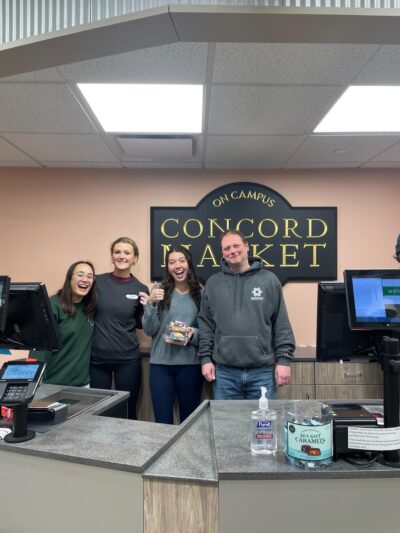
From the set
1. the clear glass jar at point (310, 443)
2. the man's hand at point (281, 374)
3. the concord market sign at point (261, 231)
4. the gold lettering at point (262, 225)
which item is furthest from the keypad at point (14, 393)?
the gold lettering at point (262, 225)

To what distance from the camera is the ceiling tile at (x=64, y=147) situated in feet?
8.82

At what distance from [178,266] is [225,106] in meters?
1.03

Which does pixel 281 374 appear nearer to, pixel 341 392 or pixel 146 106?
pixel 341 392

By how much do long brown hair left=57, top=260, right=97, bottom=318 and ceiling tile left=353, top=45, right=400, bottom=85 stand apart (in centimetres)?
192

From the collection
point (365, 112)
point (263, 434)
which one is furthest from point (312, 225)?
point (263, 434)

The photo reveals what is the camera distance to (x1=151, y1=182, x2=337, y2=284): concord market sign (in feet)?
11.5

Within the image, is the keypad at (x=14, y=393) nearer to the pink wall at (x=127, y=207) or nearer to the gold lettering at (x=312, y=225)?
the pink wall at (x=127, y=207)

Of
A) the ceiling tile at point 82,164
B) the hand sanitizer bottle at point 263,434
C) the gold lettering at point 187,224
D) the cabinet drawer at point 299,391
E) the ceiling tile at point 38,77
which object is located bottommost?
the cabinet drawer at point 299,391

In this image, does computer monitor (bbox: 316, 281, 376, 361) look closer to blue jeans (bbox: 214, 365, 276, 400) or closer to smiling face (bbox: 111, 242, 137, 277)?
blue jeans (bbox: 214, 365, 276, 400)

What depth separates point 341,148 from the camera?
293cm

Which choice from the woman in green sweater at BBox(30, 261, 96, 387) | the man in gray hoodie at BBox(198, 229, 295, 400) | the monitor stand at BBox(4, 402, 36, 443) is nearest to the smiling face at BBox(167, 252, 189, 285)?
the man in gray hoodie at BBox(198, 229, 295, 400)

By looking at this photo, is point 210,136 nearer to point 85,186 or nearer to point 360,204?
point 85,186

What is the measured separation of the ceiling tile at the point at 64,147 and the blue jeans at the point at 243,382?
71.2 inches

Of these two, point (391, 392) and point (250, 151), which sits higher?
point (250, 151)
